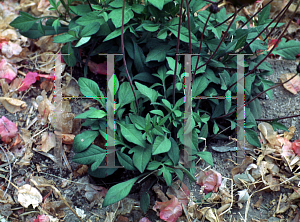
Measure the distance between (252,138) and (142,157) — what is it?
0.56 meters

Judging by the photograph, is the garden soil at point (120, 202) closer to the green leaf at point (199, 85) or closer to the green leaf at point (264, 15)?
the green leaf at point (199, 85)

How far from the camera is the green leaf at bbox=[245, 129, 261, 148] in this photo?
1330mm

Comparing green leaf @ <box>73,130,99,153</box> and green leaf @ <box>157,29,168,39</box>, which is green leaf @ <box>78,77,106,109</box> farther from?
green leaf @ <box>157,29,168,39</box>

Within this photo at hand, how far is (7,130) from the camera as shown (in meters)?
1.43

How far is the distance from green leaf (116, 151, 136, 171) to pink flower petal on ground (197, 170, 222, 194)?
0.38 meters

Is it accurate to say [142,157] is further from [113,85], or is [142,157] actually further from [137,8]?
[137,8]

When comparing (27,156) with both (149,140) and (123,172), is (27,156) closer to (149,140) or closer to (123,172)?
(123,172)

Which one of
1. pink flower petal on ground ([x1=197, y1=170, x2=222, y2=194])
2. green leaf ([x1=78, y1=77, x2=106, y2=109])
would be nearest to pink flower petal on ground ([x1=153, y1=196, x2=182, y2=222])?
pink flower petal on ground ([x1=197, y1=170, x2=222, y2=194])

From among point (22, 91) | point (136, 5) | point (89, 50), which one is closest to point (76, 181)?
point (22, 91)

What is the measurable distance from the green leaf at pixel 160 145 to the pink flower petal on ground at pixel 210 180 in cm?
33

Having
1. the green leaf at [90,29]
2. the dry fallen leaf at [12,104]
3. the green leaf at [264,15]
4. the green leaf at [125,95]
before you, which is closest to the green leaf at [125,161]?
the green leaf at [125,95]

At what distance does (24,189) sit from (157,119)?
72 centimetres

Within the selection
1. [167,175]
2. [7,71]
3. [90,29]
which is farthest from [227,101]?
[7,71]

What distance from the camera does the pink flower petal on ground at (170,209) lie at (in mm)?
1222
